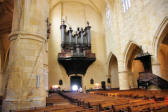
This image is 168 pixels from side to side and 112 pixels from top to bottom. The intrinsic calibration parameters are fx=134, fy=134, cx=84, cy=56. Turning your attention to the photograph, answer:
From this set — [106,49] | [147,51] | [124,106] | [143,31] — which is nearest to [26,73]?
[124,106]

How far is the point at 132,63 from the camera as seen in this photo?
17562 millimetres

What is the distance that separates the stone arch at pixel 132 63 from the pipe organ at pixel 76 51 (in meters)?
4.32

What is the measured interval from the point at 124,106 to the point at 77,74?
45.0ft

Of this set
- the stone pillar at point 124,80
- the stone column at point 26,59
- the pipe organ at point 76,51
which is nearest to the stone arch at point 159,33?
the stone pillar at point 124,80

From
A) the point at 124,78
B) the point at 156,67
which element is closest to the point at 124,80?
the point at 124,78

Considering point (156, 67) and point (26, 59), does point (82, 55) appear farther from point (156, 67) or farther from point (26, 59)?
point (26, 59)

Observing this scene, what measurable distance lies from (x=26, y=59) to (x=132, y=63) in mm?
15141

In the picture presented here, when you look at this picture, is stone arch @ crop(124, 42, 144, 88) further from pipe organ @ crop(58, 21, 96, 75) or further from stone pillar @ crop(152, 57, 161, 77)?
pipe organ @ crop(58, 21, 96, 75)

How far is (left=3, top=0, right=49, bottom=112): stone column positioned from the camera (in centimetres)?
478

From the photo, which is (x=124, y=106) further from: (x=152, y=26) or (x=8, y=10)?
(x=8, y=10)

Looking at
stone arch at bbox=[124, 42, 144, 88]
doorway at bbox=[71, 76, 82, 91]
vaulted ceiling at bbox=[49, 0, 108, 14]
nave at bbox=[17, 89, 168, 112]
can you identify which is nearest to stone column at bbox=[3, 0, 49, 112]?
nave at bbox=[17, 89, 168, 112]

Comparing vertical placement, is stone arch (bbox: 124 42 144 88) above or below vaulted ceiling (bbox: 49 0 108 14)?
below

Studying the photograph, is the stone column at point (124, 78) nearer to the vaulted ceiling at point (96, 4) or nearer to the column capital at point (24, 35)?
the vaulted ceiling at point (96, 4)

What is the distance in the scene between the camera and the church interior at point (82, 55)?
4.88 m
